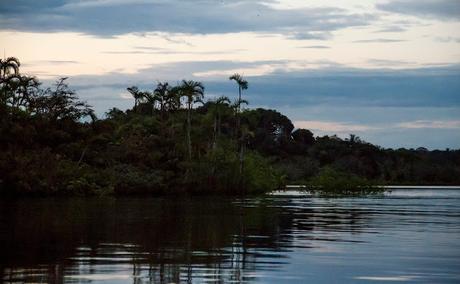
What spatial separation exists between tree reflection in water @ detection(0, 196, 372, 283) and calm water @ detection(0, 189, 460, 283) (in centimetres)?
2

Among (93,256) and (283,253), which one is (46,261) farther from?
(283,253)

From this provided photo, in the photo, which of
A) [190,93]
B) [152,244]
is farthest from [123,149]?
[152,244]

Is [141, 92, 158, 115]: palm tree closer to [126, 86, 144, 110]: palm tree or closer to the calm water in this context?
[126, 86, 144, 110]: palm tree

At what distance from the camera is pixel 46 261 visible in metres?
18.4

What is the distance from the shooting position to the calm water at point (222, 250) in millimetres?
16734

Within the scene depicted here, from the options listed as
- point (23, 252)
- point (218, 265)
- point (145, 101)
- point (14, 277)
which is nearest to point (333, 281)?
point (218, 265)

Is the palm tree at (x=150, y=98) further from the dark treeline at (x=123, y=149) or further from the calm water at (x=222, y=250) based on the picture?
the calm water at (x=222, y=250)

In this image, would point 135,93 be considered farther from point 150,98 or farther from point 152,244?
point 152,244

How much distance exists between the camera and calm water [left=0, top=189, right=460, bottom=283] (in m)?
16.7

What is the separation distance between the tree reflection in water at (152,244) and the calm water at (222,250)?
22 millimetres

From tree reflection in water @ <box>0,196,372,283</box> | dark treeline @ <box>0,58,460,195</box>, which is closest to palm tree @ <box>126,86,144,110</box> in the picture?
dark treeline @ <box>0,58,460,195</box>

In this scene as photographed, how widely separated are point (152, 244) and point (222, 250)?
2.05m

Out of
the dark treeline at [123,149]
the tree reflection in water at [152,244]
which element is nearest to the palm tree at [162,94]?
the dark treeline at [123,149]

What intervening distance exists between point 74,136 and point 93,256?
54865 millimetres
